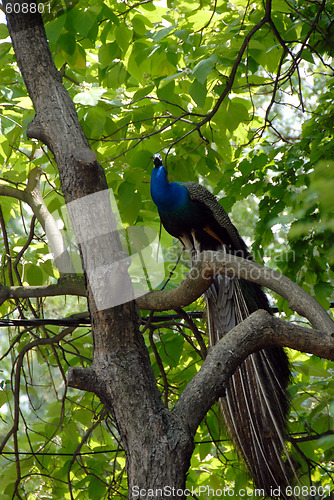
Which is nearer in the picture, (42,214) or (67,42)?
(67,42)

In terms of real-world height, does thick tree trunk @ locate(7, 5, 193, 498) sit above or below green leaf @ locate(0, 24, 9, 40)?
below

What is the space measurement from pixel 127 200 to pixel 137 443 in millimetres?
1345

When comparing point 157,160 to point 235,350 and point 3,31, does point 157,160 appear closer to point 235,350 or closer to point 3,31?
point 3,31

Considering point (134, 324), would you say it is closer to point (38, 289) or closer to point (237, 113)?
point (38, 289)

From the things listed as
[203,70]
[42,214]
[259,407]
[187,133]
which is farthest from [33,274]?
[203,70]

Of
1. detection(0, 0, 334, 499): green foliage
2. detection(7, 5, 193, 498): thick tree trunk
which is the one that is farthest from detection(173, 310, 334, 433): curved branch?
detection(0, 0, 334, 499): green foliage

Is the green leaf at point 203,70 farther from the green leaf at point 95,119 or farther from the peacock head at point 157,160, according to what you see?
the peacock head at point 157,160

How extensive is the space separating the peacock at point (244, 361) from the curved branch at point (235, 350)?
88cm

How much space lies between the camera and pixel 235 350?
1.79 metres

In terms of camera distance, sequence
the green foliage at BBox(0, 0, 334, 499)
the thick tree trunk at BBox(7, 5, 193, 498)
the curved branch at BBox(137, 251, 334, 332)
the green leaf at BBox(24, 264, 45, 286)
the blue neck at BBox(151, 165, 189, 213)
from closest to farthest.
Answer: the thick tree trunk at BBox(7, 5, 193, 498) < the curved branch at BBox(137, 251, 334, 332) < the green foliage at BBox(0, 0, 334, 499) < the green leaf at BBox(24, 264, 45, 286) < the blue neck at BBox(151, 165, 189, 213)

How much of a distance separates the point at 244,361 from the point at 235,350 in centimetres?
124

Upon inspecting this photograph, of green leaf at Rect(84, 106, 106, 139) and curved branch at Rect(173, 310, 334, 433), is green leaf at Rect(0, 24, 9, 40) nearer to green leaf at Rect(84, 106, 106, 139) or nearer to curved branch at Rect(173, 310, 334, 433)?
green leaf at Rect(84, 106, 106, 139)

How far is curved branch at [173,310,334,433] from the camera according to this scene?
1.69 meters

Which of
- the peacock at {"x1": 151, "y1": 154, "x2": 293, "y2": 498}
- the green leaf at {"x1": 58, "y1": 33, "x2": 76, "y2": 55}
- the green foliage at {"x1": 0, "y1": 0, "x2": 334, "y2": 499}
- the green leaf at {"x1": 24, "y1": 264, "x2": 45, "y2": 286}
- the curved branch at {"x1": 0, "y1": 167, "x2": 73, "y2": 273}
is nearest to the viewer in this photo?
the green foliage at {"x1": 0, "y1": 0, "x2": 334, "y2": 499}
